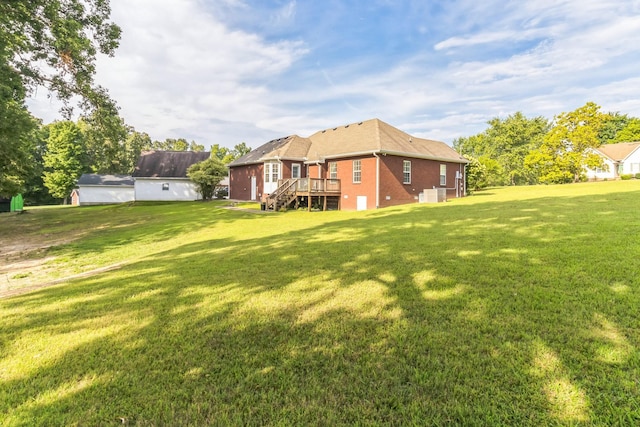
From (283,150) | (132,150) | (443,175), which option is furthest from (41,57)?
(132,150)

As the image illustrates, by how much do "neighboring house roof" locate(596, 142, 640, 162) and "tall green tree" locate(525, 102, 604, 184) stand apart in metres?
14.0

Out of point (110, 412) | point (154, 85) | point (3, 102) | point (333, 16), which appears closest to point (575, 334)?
point (110, 412)

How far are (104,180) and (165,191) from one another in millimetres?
11773

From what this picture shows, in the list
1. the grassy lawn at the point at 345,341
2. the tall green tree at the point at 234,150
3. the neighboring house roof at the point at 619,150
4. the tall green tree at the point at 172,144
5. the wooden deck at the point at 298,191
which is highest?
the tall green tree at the point at 172,144

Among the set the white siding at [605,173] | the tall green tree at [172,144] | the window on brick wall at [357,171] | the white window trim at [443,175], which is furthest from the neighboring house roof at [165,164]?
the white siding at [605,173]

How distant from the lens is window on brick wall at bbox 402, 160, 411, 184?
68.2 ft

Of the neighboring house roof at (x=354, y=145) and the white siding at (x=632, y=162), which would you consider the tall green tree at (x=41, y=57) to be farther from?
the white siding at (x=632, y=162)

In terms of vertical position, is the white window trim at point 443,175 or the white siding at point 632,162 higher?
the white siding at point 632,162

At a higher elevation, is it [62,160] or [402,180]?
[62,160]

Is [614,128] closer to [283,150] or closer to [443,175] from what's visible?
[443,175]

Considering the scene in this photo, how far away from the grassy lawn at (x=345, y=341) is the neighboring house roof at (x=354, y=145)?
591 inches

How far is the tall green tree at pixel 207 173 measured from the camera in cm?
Result: 3089

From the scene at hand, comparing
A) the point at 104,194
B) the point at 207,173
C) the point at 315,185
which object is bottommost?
the point at 315,185

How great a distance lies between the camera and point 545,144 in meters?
33.2
